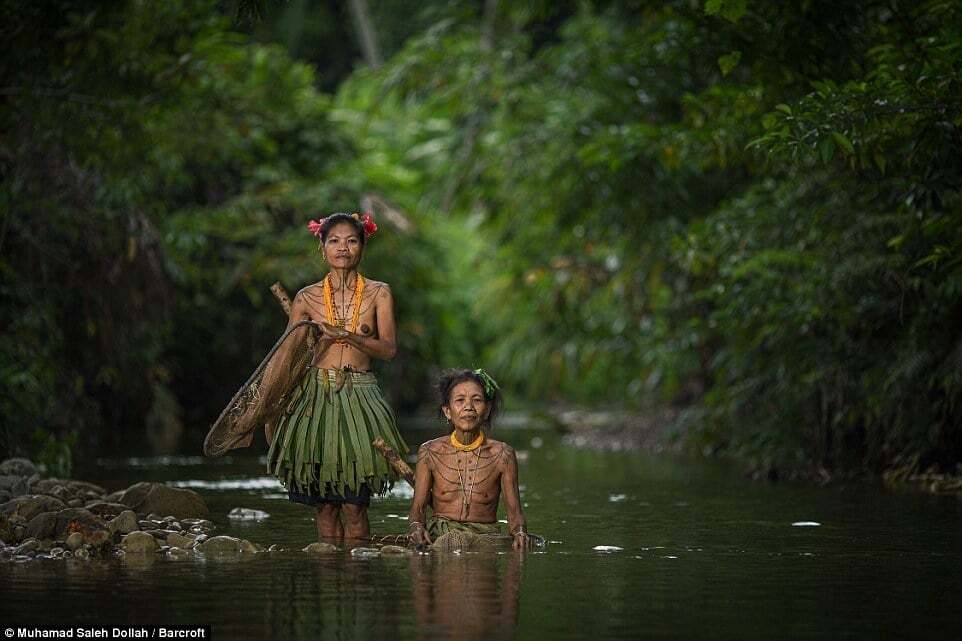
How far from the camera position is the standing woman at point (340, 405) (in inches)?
344

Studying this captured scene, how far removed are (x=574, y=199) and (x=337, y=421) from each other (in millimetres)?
10038

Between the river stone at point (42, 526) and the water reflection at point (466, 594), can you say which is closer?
the water reflection at point (466, 594)

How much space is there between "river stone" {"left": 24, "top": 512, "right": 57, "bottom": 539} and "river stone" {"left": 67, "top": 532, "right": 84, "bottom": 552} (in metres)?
0.48

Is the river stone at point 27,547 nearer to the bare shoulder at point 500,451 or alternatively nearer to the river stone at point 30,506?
the river stone at point 30,506

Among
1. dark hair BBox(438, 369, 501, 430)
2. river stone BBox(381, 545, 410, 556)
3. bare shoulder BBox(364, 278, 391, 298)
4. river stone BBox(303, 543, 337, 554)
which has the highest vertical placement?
bare shoulder BBox(364, 278, 391, 298)

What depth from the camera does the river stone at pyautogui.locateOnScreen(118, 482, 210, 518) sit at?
395 inches

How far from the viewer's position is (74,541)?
8.03m

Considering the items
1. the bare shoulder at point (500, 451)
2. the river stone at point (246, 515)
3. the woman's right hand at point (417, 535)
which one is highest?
the bare shoulder at point (500, 451)

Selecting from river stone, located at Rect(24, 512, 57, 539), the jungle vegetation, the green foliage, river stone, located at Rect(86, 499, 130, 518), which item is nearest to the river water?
river stone, located at Rect(86, 499, 130, 518)

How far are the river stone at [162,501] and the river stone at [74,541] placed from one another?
6.14 ft

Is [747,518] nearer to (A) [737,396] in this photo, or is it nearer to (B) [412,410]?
(A) [737,396]

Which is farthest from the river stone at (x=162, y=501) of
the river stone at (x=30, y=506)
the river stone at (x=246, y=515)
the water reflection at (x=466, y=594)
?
the water reflection at (x=466, y=594)

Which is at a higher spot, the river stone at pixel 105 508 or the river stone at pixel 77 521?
the river stone at pixel 105 508

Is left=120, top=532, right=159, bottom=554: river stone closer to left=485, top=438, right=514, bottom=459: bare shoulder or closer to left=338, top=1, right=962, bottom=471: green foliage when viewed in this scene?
left=485, top=438, right=514, bottom=459: bare shoulder
